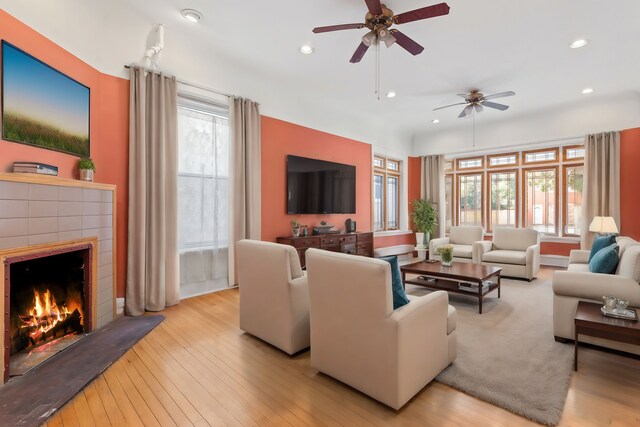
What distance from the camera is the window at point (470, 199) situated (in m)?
7.57

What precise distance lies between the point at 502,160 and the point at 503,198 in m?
0.92

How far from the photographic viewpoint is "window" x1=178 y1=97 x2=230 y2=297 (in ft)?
13.1

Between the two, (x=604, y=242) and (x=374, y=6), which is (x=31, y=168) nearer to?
(x=374, y=6)

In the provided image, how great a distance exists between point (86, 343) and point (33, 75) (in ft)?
7.63

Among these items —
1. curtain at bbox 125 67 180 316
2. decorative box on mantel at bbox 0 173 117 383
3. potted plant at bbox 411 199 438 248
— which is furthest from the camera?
potted plant at bbox 411 199 438 248

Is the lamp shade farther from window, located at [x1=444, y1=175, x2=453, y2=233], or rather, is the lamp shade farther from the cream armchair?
the cream armchair

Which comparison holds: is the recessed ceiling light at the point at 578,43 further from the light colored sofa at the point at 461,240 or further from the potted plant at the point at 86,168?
the potted plant at the point at 86,168

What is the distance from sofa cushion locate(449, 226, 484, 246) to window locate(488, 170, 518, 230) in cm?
149

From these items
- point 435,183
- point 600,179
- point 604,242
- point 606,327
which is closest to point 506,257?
point 604,242

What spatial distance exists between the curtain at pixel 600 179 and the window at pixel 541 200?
0.75m

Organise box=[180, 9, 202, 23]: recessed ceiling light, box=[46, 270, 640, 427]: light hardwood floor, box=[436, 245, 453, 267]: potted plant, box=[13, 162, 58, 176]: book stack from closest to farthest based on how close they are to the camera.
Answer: box=[46, 270, 640, 427]: light hardwood floor → box=[13, 162, 58, 176]: book stack → box=[180, 9, 202, 23]: recessed ceiling light → box=[436, 245, 453, 267]: potted plant

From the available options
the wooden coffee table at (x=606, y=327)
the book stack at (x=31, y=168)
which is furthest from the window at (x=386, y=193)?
the book stack at (x=31, y=168)

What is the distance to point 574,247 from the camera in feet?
20.2

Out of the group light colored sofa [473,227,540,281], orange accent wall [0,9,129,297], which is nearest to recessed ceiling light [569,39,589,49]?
light colored sofa [473,227,540,281]
